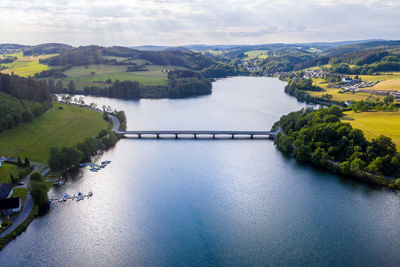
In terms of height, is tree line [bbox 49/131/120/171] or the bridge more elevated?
tree line [bbox 49/131/120/171]

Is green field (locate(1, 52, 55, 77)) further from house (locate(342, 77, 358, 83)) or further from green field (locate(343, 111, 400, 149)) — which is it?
house (locate(342, 77, 358, 83))

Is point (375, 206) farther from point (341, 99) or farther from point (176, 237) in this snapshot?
point (341, 99)

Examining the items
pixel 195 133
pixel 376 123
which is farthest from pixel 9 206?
pixel 376 123

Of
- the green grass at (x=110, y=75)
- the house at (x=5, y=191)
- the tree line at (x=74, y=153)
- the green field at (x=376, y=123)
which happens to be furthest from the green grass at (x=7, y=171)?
the green grass at (x=110, y=75)

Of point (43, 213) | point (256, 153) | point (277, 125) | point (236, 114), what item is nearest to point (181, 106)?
point (236, 114)

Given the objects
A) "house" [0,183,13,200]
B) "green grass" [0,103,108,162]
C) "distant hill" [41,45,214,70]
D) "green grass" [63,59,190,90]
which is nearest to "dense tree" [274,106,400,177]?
"green grass" [0,103,108,162]

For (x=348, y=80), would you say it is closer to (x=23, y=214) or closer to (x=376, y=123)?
(x=376, y=123)

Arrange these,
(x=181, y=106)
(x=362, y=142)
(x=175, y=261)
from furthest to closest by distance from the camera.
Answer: (x=181, y=106)
(x=362, y=142)
(x=175, y=261)
